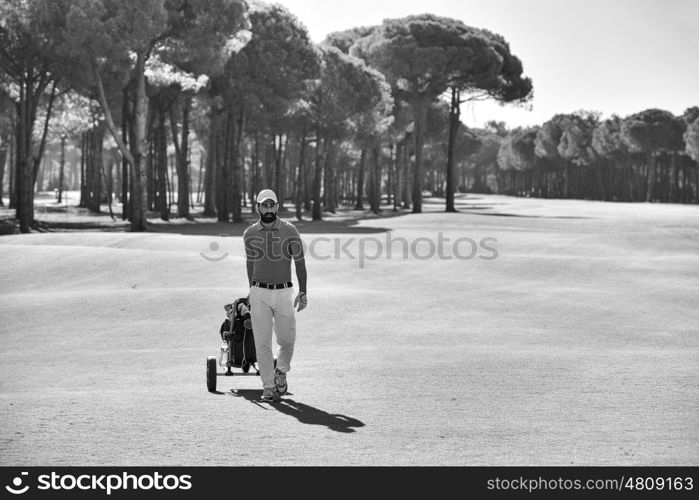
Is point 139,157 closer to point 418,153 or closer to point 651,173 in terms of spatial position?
point 418,153

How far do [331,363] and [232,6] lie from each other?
3781 cm

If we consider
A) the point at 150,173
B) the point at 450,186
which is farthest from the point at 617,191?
the point at 150,173

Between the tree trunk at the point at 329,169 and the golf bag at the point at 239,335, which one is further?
the tree trunk at the point at 329,169

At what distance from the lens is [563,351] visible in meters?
17.5

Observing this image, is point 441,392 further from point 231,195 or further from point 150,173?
point 150,173

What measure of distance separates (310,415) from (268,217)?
89.3 inches

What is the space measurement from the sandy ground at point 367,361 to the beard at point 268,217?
84.7 inches

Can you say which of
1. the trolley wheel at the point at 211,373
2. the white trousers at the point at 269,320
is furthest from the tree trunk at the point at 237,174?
the white trousers at the point at 269,320

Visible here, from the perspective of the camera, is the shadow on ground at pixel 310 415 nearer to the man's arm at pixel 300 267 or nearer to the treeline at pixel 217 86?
the man's arm at pixel 300 267

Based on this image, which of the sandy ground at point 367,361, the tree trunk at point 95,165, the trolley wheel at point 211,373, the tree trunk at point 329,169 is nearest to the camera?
the sandy ground at point 367,361

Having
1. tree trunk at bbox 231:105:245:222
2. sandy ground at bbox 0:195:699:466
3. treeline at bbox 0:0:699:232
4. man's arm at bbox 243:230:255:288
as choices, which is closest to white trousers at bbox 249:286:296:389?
man's arm at bbox 243:230:255:288

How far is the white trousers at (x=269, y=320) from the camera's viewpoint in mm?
11273

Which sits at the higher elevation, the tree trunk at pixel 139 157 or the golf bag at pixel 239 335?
the tree trunk at pixel 139 157

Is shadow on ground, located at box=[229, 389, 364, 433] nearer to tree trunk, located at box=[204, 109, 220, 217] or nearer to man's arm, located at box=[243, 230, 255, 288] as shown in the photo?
man's arm, located at box=[243, 230, 255, 288]
